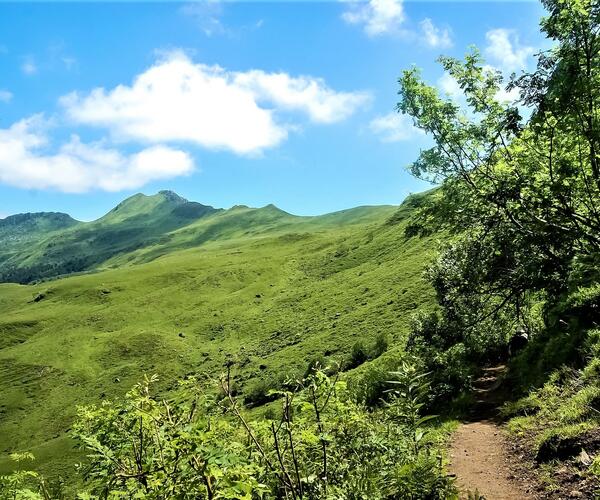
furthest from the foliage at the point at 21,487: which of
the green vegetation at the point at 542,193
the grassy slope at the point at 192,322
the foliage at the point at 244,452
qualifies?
the grassy slope at the point at 192,322

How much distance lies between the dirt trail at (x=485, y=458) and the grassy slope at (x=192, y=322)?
47.4m

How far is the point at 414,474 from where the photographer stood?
5457 mm

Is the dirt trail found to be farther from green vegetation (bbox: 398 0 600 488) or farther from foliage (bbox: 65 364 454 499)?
foliage (bbox: 65 364 454 499)

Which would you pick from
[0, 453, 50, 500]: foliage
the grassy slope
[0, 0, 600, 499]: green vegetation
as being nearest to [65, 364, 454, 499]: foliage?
[0, 0, 600, 499]: green vegetation

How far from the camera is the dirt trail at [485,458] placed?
11.2m

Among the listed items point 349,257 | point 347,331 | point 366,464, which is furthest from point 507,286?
point 349,257

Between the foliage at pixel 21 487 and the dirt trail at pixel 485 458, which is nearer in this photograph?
the foliage at pixel 21 487

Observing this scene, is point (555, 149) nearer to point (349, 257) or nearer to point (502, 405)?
point (502, 405)

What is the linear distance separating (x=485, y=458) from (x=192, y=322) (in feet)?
438

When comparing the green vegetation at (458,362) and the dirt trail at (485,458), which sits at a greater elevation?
the green vegetation at (458,362)

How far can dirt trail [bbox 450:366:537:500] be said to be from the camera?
1117 centimetres

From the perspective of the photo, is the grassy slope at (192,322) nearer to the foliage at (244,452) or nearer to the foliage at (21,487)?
the foliage at (244,452)

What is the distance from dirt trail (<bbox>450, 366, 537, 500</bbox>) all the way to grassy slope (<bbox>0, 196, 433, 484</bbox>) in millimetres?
47399

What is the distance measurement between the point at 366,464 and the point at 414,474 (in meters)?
0.66
